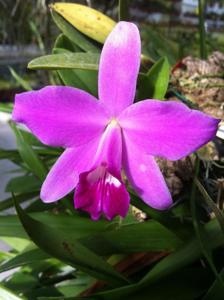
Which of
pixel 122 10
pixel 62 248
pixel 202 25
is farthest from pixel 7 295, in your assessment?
pixel 202 25

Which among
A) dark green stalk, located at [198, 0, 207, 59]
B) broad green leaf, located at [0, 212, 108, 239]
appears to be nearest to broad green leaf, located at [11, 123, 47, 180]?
broad green leaf, located at [0, 212, 108, 239]

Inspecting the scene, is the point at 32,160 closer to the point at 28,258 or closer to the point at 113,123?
the point at 28,258

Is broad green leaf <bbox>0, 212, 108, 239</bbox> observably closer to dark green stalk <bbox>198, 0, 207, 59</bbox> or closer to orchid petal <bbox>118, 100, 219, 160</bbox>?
orchid petal <bbox>118, 100, 219, 160</bbox>

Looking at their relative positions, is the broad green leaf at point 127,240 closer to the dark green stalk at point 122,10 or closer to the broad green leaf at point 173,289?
the broad green leaf at point 173,289

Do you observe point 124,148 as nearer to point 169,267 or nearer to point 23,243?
point 169,267

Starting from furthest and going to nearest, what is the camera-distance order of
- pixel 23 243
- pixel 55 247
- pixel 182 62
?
pixel 23 243
pixel 182 62
pixel 55 247

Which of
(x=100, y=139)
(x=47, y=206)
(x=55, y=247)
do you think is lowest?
(x=47, y=206)

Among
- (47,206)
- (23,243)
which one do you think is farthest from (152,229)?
(23,243)

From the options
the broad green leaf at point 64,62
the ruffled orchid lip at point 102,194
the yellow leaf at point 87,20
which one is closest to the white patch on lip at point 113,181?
the ruffled orchid lip at point 102,194
